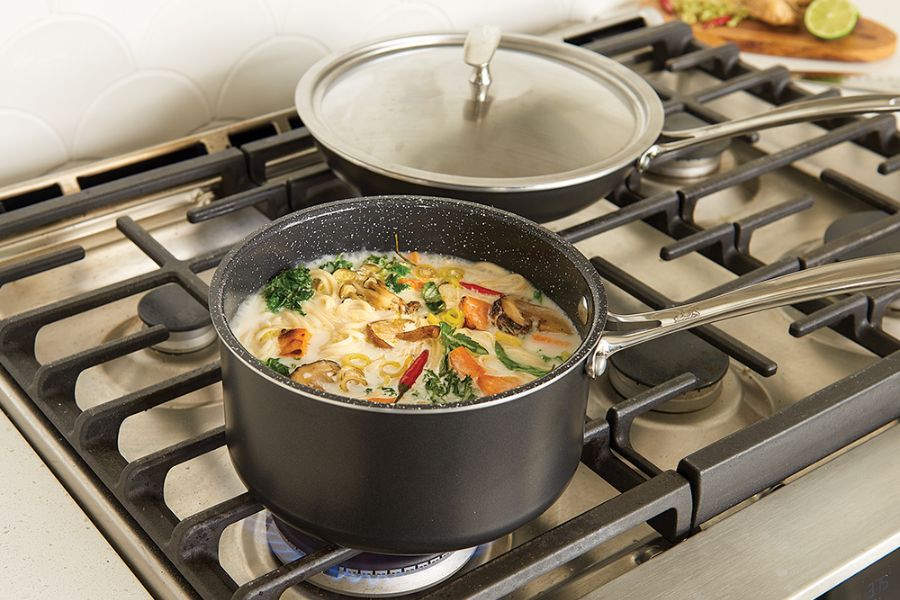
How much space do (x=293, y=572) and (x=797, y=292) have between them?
13.7 inches

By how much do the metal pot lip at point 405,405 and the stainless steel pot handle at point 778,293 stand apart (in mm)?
40

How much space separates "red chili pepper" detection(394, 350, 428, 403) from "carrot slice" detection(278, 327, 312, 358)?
2.7 inches

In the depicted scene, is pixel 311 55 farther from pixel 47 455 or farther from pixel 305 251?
pixel 47 455

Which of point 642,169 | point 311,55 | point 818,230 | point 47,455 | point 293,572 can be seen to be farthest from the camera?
point 311,55

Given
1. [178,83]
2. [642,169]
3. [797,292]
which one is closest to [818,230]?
[642,169]

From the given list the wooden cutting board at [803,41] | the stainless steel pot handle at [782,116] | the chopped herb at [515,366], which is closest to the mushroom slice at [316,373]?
the chopped herb at [515,366]

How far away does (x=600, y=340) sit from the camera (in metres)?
0.63

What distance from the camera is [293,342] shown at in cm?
69

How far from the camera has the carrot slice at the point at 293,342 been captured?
0.68m

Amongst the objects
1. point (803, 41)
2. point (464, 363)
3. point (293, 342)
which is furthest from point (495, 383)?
point (803, 41)

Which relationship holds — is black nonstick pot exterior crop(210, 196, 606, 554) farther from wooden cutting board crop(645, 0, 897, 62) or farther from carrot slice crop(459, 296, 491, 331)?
wooden cutting board crop(645, 0, 897, 62)

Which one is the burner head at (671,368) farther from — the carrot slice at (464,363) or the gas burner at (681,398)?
the carrot slice at (464,363)

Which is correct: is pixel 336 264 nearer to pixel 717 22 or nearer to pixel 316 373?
pixel 316 373

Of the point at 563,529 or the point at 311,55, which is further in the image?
the point at 311,55
